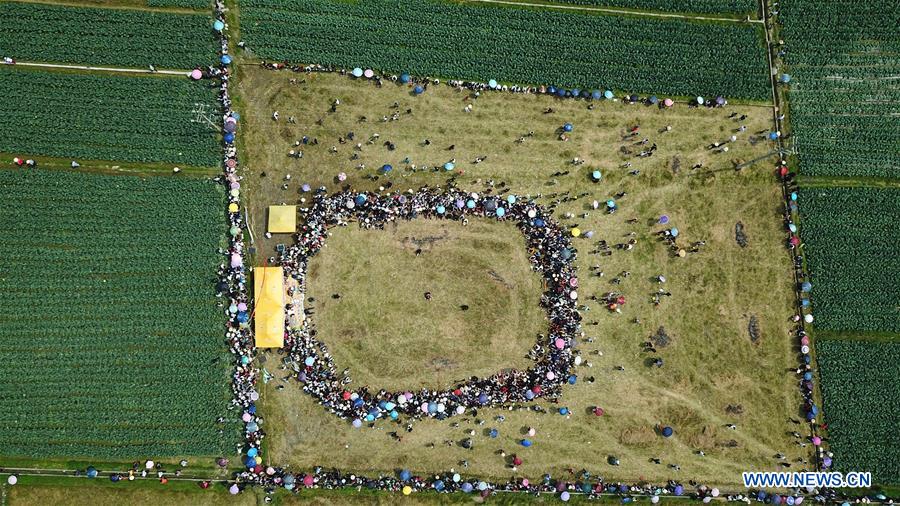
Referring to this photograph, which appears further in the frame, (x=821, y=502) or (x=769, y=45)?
(x=769, y=45)

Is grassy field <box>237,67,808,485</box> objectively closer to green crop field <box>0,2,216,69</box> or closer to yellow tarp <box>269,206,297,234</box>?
yellow tarp <box>269,206,297,234</box>

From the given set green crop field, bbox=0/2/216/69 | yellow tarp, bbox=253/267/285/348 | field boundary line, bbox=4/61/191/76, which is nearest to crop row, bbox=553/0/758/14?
green crop field, bbox=0/2/216/69

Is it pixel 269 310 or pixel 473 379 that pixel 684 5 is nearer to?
pixel 473 379

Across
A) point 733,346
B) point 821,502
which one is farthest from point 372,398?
point 821,502

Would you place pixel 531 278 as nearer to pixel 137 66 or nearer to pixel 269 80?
pixel 269 80

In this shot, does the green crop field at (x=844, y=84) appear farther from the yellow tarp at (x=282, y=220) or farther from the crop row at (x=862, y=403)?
the yellow tarp at (x=282, y=220)

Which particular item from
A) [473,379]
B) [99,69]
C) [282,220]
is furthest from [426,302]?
[99,69]
